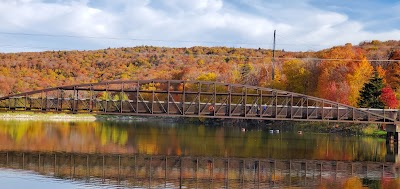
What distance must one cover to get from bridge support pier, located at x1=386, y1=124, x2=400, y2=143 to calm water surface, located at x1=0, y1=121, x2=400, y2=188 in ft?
13.6

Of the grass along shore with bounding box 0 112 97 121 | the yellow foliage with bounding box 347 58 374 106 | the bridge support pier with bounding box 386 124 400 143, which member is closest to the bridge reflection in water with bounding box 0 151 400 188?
the bridge support pier with bounding box 386 124 400 143

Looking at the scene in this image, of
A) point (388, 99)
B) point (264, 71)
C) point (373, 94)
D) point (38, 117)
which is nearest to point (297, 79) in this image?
point (264, 71)

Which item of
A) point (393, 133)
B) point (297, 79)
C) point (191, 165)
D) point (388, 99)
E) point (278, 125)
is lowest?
point (278, 125)

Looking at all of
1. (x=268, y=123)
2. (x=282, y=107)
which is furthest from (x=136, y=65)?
(x=282, y=107)

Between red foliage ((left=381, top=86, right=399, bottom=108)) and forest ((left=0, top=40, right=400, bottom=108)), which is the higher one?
forest ((left=0, top=40, right=400, bottom=108))

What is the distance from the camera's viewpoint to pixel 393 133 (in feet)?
213

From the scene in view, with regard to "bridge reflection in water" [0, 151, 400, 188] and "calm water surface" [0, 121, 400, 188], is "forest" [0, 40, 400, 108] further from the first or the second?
"bridge reflection in water" [0, 151, 400, 188]

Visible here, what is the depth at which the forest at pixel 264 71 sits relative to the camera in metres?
84.3

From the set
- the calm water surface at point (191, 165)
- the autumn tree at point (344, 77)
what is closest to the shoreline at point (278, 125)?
the autumn tree at point (344, 77)

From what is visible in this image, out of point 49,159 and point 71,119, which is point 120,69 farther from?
point 49,159

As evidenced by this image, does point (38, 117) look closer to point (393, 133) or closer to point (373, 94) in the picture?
point (373, 94)

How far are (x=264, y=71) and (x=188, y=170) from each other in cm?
8466

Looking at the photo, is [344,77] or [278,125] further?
[278,125]

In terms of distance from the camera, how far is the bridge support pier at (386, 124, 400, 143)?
63969mm
